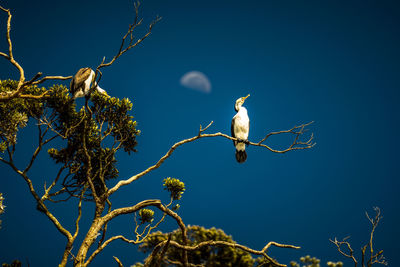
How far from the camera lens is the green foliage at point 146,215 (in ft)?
27.3

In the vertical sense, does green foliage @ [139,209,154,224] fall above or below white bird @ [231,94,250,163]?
below

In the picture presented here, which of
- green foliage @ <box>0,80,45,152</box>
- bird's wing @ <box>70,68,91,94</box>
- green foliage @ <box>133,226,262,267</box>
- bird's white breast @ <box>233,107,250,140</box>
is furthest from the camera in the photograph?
bird's white breast @ <box>233,107,250,140</box>

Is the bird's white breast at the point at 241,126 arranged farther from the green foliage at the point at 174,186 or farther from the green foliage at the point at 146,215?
the green foliage at the point at 146,215

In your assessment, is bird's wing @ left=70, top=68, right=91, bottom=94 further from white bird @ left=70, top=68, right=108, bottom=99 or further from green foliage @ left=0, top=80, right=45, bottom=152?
green foliage @ left=0, top=80, right=45, bottom=152

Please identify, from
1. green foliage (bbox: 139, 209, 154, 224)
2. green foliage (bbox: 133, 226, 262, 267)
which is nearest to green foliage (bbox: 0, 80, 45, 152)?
green foliage (bbox: 139, 209, 154, 224)

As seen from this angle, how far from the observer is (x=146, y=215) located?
8.38m

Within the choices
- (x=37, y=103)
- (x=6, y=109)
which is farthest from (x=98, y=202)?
(x=6, y=109)

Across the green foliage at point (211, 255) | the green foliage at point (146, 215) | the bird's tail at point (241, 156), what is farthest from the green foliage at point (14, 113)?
the bird's tail at point (241, 156)

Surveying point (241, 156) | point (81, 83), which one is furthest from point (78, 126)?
point (241, 156)

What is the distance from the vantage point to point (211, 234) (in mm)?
10125

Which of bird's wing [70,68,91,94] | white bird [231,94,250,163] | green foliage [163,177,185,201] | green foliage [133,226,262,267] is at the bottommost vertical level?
green foliage [133,226,262,267]

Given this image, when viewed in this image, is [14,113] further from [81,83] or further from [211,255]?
[211,255]

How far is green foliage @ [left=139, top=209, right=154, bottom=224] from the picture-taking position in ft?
27.3

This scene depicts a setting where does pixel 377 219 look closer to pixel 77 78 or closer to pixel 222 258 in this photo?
pixel 222 258
